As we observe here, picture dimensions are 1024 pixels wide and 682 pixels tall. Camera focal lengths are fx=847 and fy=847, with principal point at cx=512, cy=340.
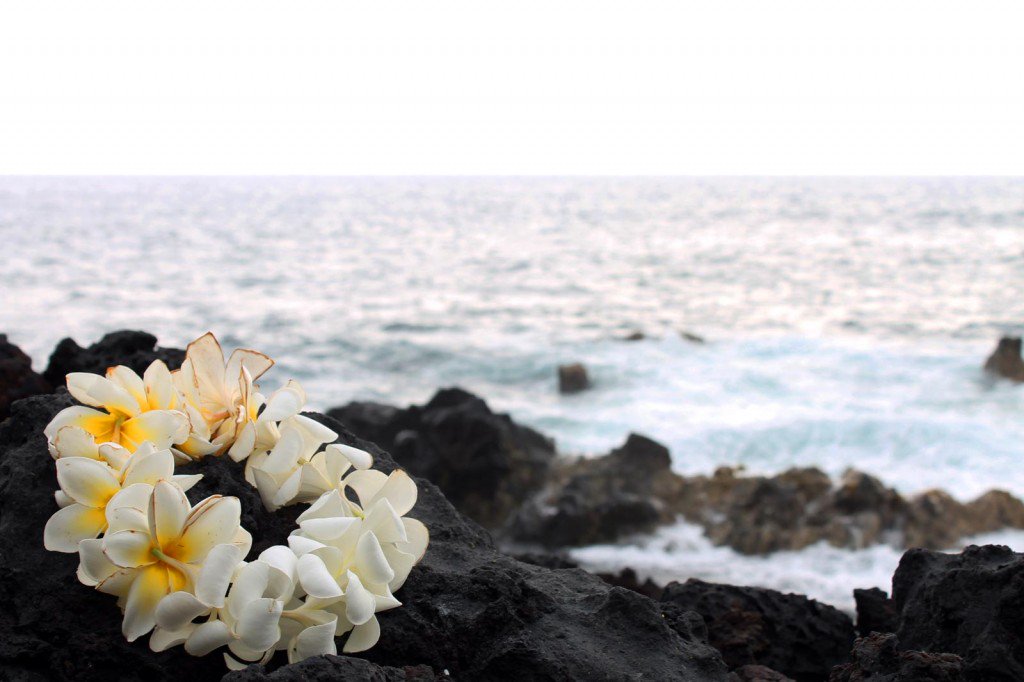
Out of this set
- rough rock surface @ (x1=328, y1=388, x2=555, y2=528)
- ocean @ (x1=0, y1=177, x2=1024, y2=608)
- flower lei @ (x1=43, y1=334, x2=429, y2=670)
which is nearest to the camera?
flower lei @ (x1=43, y1=334, x2=429, y2=670)

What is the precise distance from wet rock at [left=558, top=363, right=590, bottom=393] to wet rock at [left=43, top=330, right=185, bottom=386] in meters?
11.5

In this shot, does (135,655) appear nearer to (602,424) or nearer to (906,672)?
(906,672)

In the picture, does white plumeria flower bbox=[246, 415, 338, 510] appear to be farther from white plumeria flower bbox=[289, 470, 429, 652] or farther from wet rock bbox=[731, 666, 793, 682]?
wet rock bbox=[731, 666, 793, 682]

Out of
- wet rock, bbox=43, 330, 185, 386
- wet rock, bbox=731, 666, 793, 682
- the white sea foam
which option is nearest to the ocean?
the white sea foam

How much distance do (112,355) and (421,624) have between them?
1.47 meters

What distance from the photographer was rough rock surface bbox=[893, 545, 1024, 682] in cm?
147

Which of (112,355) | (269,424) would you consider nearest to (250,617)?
(269,424)

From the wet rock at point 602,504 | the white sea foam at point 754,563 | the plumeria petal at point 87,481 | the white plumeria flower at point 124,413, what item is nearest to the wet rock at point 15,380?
the white plumeria flower at point 124,413

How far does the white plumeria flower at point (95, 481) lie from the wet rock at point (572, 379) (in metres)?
12.7

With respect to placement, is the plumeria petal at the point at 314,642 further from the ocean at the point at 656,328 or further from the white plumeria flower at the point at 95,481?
the ocean at the point at 656,328

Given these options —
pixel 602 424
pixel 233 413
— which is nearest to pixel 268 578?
pixel 233 413

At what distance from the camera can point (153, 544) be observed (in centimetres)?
123

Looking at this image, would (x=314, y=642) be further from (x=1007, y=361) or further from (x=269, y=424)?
(x=1007, y=361)

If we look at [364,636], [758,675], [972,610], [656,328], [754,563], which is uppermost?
[364,636]
